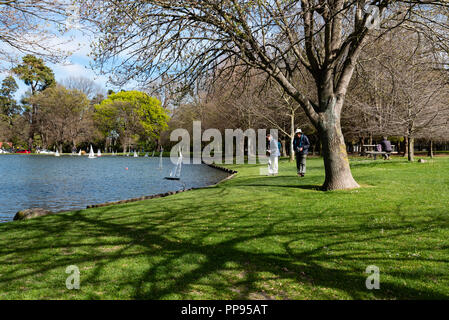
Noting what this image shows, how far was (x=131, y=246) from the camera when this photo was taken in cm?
627

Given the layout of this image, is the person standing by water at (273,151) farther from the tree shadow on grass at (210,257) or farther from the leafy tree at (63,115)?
the leafy tree at (63,115)

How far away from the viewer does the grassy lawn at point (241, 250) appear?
441 centimetres

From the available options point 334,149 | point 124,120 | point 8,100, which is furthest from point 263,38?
point 8,100

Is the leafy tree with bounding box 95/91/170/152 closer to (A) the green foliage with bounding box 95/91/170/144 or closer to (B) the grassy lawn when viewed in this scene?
(A) the green foliage with bounding box 95/91/170/144

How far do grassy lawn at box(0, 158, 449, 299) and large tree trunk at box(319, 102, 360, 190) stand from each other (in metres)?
1.56

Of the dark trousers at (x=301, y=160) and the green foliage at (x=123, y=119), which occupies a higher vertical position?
the green foliage at (x=123, y=119)

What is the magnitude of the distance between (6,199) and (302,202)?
13897 mm

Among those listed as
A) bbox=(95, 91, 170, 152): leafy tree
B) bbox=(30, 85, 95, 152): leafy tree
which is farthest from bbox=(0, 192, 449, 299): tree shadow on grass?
bbox=(30, 85, 95, 152): leafy tree

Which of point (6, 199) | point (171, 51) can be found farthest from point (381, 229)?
point (6, 199)

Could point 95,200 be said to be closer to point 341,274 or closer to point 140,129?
point 341,274

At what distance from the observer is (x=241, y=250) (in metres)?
5.95

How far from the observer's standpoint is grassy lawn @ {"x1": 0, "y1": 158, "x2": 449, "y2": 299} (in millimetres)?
4410

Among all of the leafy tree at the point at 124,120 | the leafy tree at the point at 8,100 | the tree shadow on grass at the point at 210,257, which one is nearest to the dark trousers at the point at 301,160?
the tree shadow on grass at the point at 210,257

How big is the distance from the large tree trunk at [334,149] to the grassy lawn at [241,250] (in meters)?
1.56
